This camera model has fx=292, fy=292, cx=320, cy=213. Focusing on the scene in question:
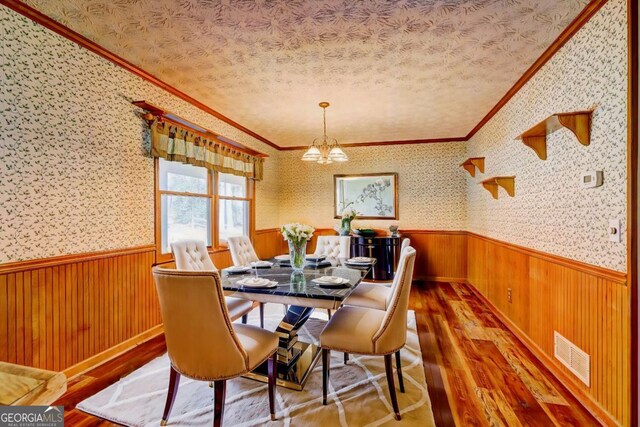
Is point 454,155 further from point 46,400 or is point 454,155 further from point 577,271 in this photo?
point 46,400

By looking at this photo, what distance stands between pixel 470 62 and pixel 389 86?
2.51 ft

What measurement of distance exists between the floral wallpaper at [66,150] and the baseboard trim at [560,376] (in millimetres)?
3646

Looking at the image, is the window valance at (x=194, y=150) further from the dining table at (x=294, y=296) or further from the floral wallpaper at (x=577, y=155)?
the floral wallpaper at (x=577, y=155)

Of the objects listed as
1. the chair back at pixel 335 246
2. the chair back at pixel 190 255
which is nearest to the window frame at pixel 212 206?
the chair back at pixel 190 255

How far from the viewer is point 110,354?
97.5 inches

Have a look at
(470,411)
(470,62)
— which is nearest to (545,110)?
(470,62)

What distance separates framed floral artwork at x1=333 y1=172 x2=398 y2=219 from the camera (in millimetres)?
5387

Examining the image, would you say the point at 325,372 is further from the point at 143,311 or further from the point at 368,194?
the point at 368,194

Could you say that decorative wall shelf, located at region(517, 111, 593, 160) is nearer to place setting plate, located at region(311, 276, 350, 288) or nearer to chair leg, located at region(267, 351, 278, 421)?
place setting plate, located at region(311, 276, 350, 288)

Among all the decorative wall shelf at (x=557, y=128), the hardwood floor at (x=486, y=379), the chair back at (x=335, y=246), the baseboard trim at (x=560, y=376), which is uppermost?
the decorative wall shelf at (x=557, y=128)

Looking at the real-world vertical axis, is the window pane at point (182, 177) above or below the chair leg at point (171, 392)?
above

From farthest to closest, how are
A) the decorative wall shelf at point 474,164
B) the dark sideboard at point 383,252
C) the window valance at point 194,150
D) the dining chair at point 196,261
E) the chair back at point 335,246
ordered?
1. the dark sideboard at point 383,252
2. the decorative wall shelf at point 474,164
3. the chair back at point 335,246
4. the window valance at point 194,150
5. the dining chair at point 196,261

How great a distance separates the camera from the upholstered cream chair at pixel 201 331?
1453 mm
